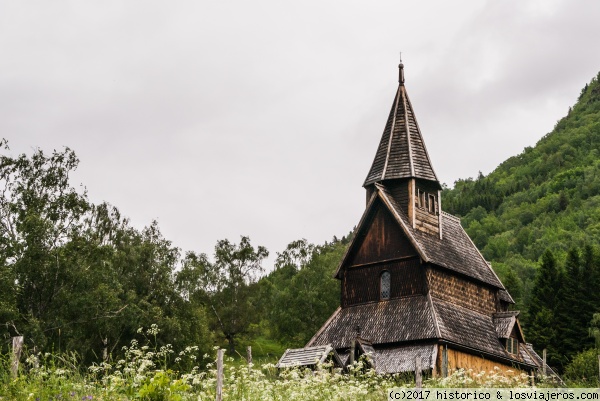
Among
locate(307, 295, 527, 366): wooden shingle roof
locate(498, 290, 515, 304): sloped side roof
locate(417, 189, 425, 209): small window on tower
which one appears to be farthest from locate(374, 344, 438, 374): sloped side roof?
locate(498, 290, 515, 304): sloped side roof

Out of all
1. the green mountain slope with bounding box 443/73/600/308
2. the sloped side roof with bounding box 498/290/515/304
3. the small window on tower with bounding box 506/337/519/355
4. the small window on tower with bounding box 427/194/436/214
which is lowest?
the small window on tower with bounding box 506/337/519/355

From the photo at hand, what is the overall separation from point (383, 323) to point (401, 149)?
29.6 ft

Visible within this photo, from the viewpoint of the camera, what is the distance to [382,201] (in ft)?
137

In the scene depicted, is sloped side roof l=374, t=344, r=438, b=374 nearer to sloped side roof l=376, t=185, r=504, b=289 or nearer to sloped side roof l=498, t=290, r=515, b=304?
sloped side roof l=376, t=185, r=504, b=289

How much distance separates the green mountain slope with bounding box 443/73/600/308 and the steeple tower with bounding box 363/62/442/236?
51546 millimetres

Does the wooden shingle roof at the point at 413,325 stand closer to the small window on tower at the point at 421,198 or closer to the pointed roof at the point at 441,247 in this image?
the pointed roof at the point at 441,247

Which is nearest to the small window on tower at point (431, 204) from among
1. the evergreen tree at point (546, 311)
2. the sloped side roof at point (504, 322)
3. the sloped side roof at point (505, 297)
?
the sloped side roof at point (504, 322)

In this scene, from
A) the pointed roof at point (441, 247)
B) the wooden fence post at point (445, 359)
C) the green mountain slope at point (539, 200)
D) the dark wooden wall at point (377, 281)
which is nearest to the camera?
the wooden fence post at point (445, 359)

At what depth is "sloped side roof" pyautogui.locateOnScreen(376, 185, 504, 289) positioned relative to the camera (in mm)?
40719

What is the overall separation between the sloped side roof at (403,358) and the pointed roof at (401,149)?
8545 millimetres

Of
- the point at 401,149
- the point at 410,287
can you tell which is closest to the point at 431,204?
the point at 401,149

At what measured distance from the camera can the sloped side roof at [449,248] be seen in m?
40.7

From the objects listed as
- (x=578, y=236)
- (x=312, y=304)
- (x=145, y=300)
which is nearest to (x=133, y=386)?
(x=145, y=300)

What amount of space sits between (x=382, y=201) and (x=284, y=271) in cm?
4251
